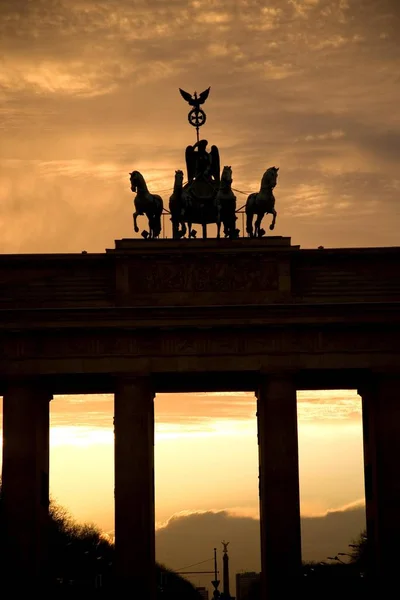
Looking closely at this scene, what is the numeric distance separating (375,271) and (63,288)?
1599 cm

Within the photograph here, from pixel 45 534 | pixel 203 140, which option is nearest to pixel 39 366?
pixel 45 534

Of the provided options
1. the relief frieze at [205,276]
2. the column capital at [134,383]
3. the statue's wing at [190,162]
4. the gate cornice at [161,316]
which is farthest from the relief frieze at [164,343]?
the statue's wing at [190,162]

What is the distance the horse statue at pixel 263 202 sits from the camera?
281 ft

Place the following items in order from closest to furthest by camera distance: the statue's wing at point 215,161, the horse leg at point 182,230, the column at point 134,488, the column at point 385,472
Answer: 1. the column at point 134,488
2. the column at point 385,472
3. the horse leg at point 182,230
4. the statue's wing at point 215,161

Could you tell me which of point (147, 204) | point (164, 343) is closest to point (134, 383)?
point (164, 343)

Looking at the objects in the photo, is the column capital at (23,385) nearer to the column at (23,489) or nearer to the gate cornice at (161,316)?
the column at (23,489)

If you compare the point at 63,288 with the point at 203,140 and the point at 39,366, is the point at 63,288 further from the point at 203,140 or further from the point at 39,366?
the point at 203,140

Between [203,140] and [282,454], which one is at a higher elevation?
[203,140]

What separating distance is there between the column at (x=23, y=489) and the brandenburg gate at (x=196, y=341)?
71mm

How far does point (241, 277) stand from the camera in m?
84.2

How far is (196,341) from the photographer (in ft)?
275

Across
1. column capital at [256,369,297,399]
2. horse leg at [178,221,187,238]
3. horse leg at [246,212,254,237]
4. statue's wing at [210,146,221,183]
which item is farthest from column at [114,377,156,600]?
statue's wing at [210,146,221,183]

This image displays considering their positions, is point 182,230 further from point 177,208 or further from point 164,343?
point 164,343

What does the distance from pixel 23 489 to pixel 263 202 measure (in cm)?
1911
